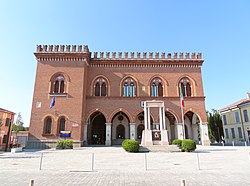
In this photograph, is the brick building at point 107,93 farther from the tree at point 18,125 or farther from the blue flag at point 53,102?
the tree at point 18,125

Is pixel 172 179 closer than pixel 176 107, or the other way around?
pixel 172 179

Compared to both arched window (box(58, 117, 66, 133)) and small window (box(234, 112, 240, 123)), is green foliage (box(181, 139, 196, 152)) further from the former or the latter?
small window (box(234, 112, 240, 123))

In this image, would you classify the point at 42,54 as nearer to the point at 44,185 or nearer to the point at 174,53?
the point at 174,53

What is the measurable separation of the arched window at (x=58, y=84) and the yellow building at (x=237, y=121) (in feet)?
98.9

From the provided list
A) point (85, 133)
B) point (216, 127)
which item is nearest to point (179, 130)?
point (85, 133)

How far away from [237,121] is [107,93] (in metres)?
25.0

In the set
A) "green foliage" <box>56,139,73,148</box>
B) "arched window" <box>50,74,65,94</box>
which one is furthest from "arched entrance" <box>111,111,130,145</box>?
"arched window" <box>50,74,65,94</box>

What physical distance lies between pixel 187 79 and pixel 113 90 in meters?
11.5

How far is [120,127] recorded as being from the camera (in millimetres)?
26516

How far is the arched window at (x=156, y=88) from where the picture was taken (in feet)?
81.3

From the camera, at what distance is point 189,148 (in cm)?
1479

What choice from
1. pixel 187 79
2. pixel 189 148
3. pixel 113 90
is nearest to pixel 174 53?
pixel 187 79

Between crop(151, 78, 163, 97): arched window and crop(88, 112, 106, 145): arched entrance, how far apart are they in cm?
894

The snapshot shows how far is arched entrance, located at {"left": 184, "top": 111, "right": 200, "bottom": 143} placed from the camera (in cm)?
2659
